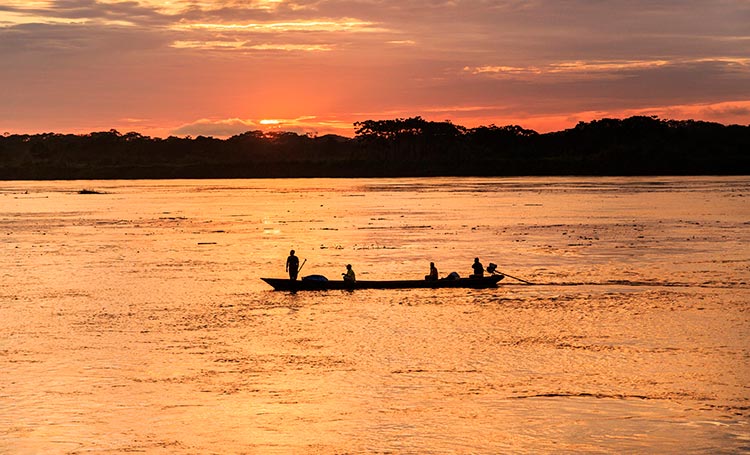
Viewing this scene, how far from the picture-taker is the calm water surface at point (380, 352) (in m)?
19.3

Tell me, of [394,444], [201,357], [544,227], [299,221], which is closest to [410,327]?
[201,357]

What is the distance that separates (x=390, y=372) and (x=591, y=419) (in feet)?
19.7

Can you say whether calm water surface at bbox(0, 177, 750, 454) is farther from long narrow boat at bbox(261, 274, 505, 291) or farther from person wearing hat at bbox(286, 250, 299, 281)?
person wearing hat at bbox(286, 250, 299, 281)

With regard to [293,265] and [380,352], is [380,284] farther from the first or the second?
[380,352]

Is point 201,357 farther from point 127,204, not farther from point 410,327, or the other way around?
point 127,204

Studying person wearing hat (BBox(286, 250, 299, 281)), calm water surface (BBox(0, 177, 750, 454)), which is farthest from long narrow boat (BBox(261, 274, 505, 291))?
person wearing hat (BBox(286, 250, 299, 281))

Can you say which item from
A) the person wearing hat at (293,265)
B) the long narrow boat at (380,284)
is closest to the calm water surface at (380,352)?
the long narrow boat at (380,284)

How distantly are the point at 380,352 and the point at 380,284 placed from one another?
11.2 meters

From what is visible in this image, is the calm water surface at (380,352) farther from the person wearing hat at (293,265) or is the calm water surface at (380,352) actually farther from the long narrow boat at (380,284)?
the person wearing hat at (293,265)

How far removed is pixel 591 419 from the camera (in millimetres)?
19938

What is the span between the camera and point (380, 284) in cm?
3809

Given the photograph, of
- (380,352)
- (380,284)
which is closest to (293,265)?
(380,284)

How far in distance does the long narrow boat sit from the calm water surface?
0.35 m

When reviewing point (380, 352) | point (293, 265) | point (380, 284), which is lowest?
point (380, 352)
